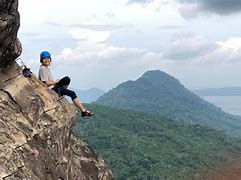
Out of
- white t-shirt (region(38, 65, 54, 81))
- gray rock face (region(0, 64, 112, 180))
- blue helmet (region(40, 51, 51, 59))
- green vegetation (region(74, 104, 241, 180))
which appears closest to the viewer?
gray rock face (region(0, 64, 112, 180))

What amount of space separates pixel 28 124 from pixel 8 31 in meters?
3.24

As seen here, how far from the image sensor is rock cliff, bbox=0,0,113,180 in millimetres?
12188

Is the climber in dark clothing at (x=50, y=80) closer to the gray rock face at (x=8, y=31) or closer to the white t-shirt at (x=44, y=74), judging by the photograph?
the white t-shirt at (x=44, y=74)

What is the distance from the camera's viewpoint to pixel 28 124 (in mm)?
13742

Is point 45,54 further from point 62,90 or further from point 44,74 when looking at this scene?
point 62,90

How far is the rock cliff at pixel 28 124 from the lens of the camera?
12.2m

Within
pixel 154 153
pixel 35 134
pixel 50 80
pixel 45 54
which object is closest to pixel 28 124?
pixel 35 134

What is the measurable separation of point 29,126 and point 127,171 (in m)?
132

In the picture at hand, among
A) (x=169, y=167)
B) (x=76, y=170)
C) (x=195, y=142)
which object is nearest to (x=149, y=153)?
(x=169, y=167)

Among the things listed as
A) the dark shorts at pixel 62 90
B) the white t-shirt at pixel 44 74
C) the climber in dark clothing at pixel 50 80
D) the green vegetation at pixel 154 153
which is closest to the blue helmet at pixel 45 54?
the climber in dark clothing at pixel 50 80

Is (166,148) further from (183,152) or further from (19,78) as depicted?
(19,78)

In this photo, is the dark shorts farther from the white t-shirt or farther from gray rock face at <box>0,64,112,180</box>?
the white t-shirt

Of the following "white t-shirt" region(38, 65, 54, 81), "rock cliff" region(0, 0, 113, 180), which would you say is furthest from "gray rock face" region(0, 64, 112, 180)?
"white t-shirt" region(38, 65, 54, 81)

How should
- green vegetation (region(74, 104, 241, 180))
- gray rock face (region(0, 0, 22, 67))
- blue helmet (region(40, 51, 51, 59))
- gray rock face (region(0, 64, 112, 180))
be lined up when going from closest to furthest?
gray rock face (region(0, 64, 112, 180)) → gray rock face (region(0, 0, 22, 67)) → blue helmet (region(40, 51, 51, 59)) → green vegetation (region(74, 104, 241, 180))
